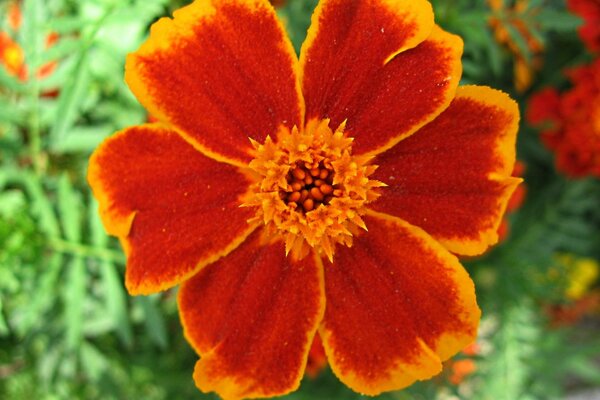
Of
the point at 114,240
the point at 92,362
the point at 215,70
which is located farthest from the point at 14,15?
the point at 215,70

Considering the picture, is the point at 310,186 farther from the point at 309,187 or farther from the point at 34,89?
the point at 34,89

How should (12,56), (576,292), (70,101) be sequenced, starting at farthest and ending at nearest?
(576,292)
(12,56)
(70,101)

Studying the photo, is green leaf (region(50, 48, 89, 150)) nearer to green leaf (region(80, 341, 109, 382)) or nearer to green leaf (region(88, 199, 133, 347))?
green leaf (region(88, 199, 133, 347))

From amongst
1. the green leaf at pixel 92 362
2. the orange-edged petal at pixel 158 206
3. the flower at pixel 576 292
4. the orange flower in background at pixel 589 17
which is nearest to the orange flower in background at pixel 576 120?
the orange flower in background at pixel 589 17

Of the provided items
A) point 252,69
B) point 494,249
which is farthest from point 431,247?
point 494,249

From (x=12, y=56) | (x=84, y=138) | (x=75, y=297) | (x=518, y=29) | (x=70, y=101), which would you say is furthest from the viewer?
(x=12, y=56)

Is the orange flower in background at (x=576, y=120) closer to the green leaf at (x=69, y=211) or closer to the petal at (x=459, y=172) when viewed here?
the petal at (x=459, y=172)

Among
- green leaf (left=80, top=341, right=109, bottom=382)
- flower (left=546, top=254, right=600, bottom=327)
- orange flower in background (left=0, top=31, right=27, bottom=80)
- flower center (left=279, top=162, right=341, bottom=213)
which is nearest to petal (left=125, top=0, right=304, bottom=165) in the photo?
flower center (left=279, top=162, right=341, bottom=213)
